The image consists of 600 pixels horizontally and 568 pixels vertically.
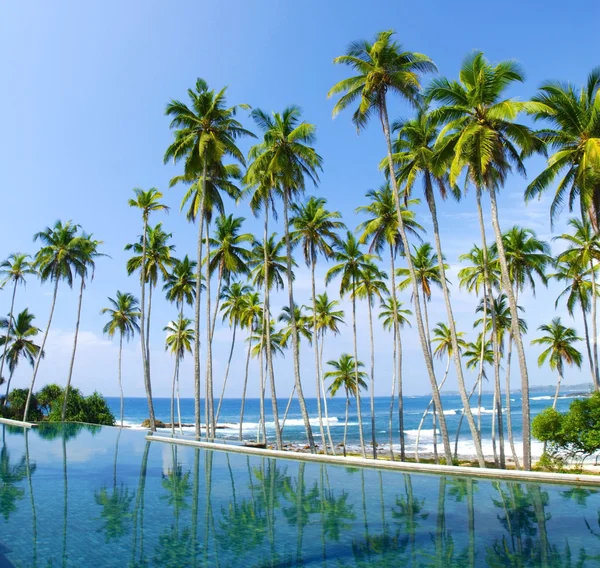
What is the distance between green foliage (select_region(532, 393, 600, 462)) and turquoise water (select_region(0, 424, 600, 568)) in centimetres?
549

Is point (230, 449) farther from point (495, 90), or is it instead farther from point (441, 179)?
point (495, 90)

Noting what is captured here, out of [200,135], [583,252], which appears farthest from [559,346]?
[200,135]

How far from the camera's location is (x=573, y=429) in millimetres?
15703

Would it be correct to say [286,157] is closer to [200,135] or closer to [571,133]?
[200,135]

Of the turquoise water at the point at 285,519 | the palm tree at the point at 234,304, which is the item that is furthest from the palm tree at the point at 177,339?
the turquoise water at the point at 285,519

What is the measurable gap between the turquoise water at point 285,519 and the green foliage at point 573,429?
18.0ft

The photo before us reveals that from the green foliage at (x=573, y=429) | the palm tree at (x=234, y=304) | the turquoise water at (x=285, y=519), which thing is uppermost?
the palm tree at (x=234, y=304)

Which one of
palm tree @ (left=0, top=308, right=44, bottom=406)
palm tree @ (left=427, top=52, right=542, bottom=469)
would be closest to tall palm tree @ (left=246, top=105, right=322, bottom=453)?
palm tree @ (left=427, top=52, right=542, bottom=469)

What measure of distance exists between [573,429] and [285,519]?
37.3 ft

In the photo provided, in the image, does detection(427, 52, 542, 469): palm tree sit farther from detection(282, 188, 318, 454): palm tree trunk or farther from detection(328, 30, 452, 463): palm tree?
detection(282, 188, 318, 454): palm tree trunk

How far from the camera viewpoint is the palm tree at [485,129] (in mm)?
15383

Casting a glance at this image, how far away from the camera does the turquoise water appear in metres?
7.14

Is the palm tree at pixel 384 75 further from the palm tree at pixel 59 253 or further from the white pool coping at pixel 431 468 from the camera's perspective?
the palm tree at pixel 59 253

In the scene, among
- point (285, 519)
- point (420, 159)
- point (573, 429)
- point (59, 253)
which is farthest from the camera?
point (59, 253)
